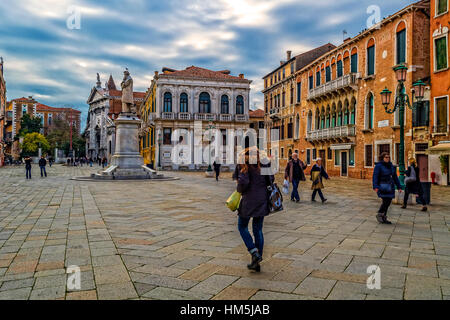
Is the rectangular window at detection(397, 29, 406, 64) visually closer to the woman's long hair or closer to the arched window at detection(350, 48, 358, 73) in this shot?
the arched window at detection(350, 48, 358, 73)

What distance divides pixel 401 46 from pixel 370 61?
3.13 metres

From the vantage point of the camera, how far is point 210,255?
4766mm

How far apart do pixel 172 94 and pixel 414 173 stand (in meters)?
36.1

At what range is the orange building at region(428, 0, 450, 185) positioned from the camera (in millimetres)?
18797

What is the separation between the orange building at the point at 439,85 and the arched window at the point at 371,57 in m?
4.56

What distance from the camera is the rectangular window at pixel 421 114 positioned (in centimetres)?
1980

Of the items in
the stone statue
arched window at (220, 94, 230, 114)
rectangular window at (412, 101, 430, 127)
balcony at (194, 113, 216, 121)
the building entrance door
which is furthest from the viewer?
arched window at (220, 94, 230, 114)

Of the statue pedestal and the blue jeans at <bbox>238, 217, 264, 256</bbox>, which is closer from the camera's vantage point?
the blue jeans at <bbox>238, 217, 264, 256</bbox>

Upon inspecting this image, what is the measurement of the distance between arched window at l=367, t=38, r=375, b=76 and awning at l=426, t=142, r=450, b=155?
8.20 m

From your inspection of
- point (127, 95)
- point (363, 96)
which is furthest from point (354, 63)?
point (127, 95)

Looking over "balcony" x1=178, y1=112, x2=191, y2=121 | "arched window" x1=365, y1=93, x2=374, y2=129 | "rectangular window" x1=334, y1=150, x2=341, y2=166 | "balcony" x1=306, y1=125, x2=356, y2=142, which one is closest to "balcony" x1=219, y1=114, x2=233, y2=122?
"balcony" x1=178, y1=112, x2=191, y2=121

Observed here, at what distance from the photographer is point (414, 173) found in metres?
9.98

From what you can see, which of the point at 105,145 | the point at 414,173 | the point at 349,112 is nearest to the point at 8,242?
the point at 414,173
